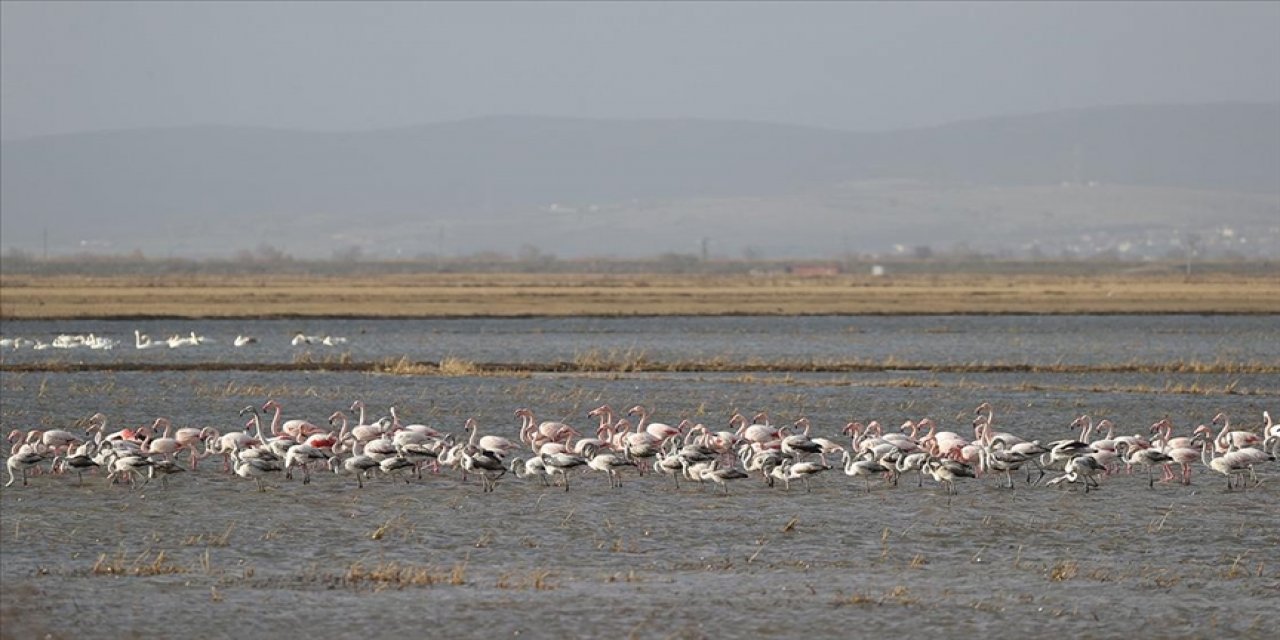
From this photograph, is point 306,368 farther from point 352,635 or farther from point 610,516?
point 352,635

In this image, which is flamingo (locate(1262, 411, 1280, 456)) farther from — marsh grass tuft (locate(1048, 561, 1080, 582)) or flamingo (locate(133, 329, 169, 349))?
flamingo (locate(133, 329, 169, 349))

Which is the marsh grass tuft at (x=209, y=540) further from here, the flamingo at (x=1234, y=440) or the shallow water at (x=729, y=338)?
the shallow water at (x=729, y=338)

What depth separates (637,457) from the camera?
74.7 feet

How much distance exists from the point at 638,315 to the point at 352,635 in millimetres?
52741

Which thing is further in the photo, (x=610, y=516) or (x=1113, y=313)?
(x=1113, y=313)

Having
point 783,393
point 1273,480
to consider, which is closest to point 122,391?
point 783,393

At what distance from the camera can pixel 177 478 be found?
73.2 ft

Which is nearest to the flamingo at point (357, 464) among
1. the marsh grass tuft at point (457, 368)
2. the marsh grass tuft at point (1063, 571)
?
the marsh grass tuft at point (1063, 571)

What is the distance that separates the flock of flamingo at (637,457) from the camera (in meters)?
21.6

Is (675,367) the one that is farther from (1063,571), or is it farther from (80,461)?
(1063,571)

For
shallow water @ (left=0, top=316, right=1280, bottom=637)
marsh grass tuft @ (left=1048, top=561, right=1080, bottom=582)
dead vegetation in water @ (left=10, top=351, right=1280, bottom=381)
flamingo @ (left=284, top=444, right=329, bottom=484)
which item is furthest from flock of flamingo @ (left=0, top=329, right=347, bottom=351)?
marsh grass tuft @ (left=1048, top=561, right=1080, bottom=582)

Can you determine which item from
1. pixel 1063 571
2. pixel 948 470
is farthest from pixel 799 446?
pixel 1063 571

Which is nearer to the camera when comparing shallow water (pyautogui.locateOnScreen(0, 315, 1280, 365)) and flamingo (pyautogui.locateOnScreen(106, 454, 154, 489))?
flamingo (pyautogui.locateOnScreen(106, 454, 154, 489))

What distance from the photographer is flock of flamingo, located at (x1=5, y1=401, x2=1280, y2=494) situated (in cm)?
2164
